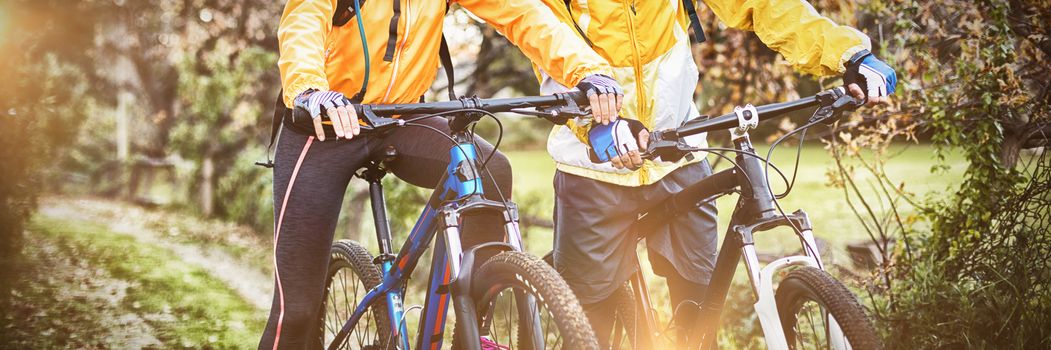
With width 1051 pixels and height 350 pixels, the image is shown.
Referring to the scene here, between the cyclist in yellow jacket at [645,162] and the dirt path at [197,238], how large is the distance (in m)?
4.85

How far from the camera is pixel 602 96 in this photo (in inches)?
100

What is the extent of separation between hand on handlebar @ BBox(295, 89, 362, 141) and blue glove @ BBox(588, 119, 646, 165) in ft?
2.39

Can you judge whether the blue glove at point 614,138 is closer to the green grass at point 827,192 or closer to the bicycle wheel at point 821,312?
the bicycle wheel at point 821,312

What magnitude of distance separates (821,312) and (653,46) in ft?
3.56

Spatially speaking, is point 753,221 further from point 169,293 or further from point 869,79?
point 169,293

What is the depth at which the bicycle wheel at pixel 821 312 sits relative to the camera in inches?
85.9

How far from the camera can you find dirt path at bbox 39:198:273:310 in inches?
327

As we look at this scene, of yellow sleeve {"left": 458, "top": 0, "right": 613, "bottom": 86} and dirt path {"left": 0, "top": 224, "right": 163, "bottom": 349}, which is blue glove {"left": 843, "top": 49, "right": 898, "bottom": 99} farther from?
dirt path {"left": 0, "top": 224, "right": 163, "bottom": 349}

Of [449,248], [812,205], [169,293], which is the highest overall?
[812,205]

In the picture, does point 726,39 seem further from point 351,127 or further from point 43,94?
point 43,94

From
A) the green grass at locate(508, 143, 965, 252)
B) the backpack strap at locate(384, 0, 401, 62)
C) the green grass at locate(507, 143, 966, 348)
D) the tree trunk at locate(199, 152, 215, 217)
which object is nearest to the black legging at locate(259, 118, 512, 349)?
the backpack strap at locate(384, 0, 401, 62)

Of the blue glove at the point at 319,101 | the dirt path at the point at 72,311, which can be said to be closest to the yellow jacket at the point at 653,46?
the blue glove at the point at 319,101

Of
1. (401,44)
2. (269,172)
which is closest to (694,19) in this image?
(401,44)

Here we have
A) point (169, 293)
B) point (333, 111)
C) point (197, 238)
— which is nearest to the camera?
point (333, 111)
